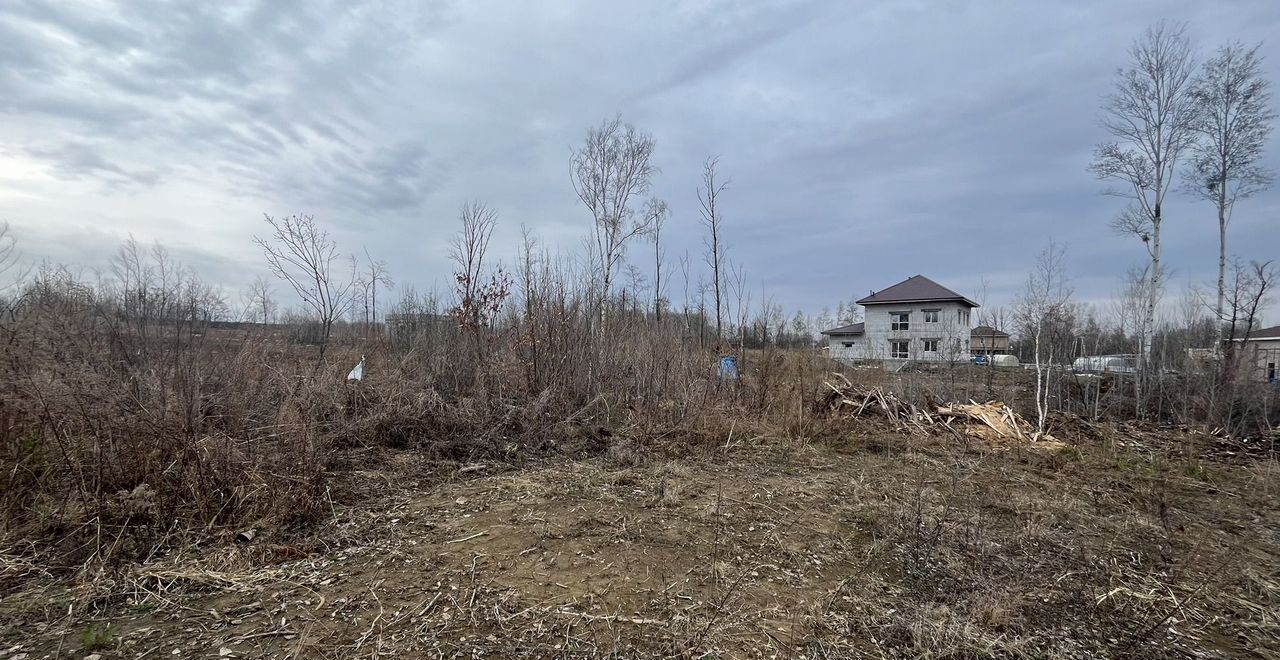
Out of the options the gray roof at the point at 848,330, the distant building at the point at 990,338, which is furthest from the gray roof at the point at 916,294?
the distant building at the point at 990,338

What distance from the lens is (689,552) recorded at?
3467mm

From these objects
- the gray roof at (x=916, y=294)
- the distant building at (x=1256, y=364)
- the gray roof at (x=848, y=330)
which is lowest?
the distant building at (x=1256, y=364)

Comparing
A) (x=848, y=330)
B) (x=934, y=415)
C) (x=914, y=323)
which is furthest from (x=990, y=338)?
(x=848, y=330)

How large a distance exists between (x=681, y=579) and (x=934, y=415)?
26.5 feet

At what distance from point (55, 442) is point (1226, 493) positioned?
35.9 feet

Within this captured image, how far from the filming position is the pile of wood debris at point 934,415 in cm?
847

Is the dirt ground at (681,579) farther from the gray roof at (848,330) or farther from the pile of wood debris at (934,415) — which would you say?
the gray roof at (848,330)

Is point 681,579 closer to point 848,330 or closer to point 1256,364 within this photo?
point 1256,364

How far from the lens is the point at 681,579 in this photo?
3088 millimetres

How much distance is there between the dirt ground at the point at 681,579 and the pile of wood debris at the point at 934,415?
127 inches

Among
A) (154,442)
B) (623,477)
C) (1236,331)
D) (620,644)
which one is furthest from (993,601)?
(1236,331)

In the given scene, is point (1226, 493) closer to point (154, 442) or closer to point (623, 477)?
Answer: point (623, 477)

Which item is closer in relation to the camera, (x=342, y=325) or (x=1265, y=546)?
(x=1265, y=546)

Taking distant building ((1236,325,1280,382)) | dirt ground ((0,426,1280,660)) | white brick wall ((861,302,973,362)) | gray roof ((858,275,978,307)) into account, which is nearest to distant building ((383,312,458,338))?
dirt ground ((0,426,1280,660))
